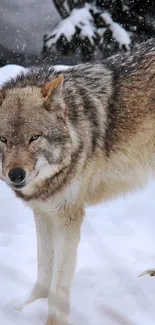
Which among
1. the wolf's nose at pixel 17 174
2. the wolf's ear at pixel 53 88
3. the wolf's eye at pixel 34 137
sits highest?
the wolf's ear at pixel 53 88

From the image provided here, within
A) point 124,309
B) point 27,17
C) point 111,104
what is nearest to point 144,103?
point 111,104

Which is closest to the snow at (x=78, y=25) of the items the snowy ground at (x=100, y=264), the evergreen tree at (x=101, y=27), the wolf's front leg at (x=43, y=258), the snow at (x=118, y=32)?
the evergreen tree at (x=101, y=27)

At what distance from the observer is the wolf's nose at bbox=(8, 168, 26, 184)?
359 centimetres

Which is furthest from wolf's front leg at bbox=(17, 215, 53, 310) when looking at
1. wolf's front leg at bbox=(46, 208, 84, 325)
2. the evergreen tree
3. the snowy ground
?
the evergreen tree

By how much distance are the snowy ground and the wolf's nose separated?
108 centimetres

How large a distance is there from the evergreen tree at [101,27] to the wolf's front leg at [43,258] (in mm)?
5935

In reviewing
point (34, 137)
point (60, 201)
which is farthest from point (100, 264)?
point (34, 137)

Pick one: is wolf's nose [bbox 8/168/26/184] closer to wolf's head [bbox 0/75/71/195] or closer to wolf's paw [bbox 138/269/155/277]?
wolf's head [bbox 0/75/71/195]

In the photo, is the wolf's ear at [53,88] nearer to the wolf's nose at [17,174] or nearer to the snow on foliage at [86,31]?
the wolf's nose at [17,174]

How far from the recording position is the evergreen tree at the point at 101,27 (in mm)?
9852

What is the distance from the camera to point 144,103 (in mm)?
4379

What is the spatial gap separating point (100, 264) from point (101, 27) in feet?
18.8

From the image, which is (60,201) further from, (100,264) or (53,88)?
(100,264)

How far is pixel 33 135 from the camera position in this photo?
146 inches
